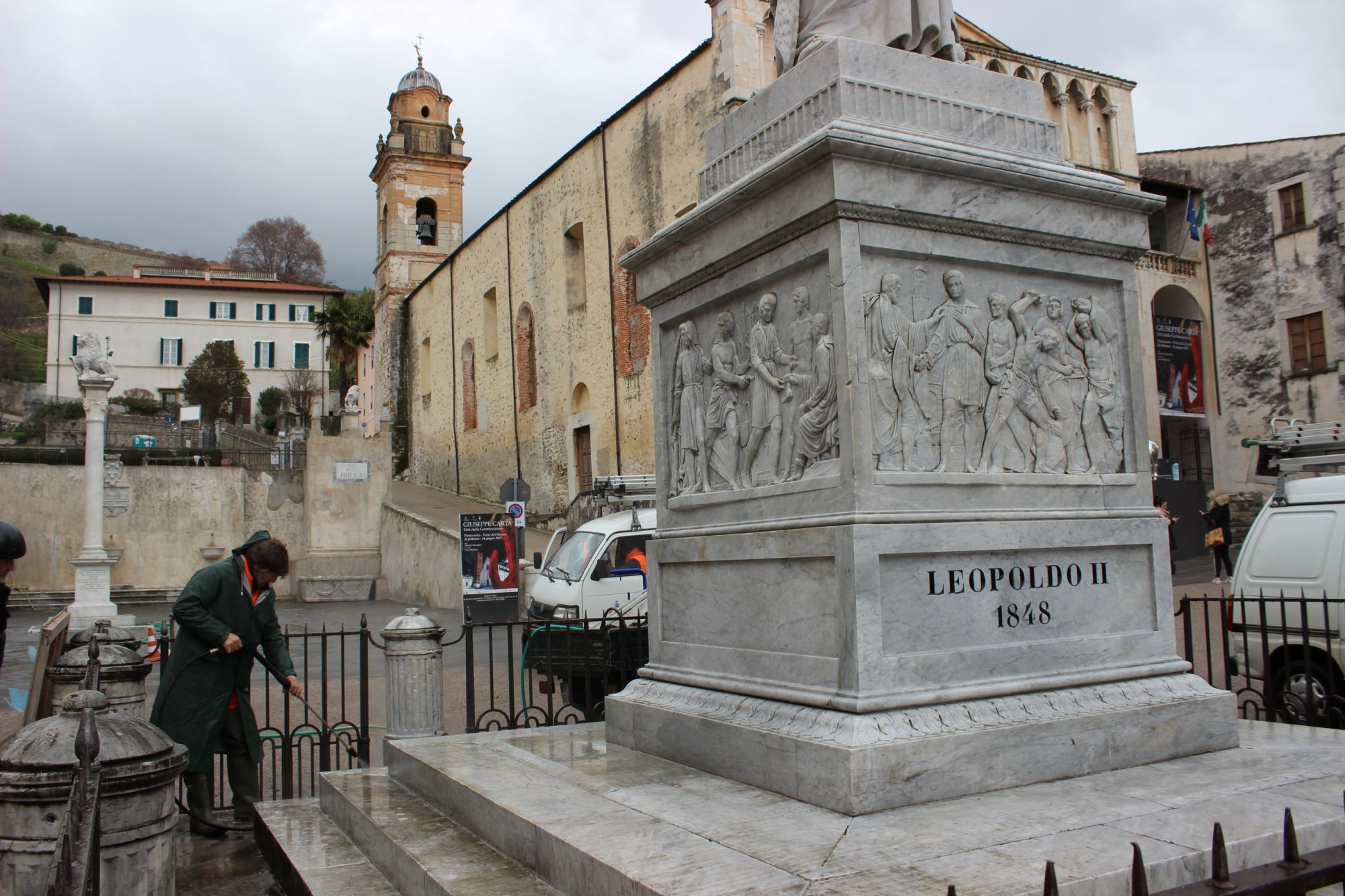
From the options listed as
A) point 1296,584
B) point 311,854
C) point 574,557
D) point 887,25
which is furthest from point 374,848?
point 574,557

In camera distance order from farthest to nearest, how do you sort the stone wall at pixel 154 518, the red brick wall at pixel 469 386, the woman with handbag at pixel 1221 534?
the red brick wall at pixel 469 386 → the stone wall at pixel 154 518 → the woman with handbag at pixel 1221 534

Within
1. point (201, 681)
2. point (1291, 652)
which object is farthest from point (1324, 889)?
point (201, 681)

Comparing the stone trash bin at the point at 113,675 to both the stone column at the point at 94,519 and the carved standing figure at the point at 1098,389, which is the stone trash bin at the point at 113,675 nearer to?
the carved standing figure at the point at 1098,389

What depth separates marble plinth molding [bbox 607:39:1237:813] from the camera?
3.92m

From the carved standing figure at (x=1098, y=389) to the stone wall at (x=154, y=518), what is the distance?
26.0 metres

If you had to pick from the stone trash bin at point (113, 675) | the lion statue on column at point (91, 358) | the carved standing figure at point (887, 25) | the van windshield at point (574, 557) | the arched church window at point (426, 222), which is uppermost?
the arched church window at point (426, 222)

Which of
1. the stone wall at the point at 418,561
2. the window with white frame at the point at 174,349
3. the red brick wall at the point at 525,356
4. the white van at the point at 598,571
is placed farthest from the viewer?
the window with white frame at the point at 174,349

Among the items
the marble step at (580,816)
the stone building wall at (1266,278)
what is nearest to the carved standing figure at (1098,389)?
the marble step at (580,816)

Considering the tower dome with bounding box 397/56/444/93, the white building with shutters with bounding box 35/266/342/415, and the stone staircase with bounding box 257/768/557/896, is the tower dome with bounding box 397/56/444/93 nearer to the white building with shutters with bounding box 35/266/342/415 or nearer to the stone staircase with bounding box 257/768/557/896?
the white building with shutters with bounding box 35/266/342/415

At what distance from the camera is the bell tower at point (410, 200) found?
4134 cm

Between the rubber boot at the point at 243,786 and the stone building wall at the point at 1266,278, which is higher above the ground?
the stone building wall at the point at 1266,278

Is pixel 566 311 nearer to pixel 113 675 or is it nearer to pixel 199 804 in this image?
pixel 113 675

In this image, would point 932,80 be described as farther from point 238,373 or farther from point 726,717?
point 238,373

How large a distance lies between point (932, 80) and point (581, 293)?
2521 centimetres
